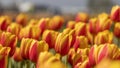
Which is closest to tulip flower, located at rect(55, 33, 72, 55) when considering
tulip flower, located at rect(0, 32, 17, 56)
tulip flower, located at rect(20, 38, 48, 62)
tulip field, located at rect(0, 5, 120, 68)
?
tulip field, located at rect(0, 5, 120, 68)

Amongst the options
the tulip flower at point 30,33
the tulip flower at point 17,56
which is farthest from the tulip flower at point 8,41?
the tulip flower at point 30,33

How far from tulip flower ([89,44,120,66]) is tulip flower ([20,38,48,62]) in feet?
0.88

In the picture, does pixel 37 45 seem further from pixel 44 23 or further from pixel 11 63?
pixel 44 23

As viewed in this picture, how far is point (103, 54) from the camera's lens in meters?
2.09

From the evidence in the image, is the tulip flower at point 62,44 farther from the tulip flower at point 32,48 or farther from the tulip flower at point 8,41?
the tulip flower at point 8,41

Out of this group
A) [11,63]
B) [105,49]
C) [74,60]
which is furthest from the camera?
[11,63]

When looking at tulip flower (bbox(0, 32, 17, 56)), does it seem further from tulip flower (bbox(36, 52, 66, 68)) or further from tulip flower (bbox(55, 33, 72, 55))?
tulip flower (bbox(36, 52, 66, 68))

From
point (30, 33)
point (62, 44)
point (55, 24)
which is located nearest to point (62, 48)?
point (62, 44)

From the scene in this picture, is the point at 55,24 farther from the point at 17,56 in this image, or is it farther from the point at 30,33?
the point at 17,56

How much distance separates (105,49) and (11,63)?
0.71m

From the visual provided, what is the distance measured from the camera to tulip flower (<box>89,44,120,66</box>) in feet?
6.89

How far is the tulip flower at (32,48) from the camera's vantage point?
2312mm

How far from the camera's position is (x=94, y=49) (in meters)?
2.17

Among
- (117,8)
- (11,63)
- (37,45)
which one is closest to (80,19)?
(117,8)
